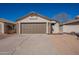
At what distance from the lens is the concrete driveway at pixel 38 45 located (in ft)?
27.4

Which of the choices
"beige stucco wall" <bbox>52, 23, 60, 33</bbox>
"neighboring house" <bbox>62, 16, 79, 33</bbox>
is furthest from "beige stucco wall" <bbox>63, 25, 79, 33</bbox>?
"beige stucco wall" <bbox>52, 23, 60, 33</bbox>

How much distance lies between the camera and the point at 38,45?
9.11m

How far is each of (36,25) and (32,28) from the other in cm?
30

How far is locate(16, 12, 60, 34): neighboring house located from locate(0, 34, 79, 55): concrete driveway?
1.03 ft

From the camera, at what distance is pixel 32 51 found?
27.9ft

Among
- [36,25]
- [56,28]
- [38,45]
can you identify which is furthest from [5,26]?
[56,28]

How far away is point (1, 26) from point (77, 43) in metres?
4.33

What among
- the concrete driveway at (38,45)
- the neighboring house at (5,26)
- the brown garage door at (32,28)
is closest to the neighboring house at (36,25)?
the brown garage door at (32,28)

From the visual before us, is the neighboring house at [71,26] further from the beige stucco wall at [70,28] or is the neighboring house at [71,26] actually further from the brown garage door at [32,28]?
the brown garage door at [32,28]

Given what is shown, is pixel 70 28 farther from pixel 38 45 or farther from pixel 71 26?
pixel 38 45

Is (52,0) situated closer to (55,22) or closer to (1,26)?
(55,22)

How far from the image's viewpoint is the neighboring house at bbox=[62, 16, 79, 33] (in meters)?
9.73

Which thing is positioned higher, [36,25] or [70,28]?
[36,25]
